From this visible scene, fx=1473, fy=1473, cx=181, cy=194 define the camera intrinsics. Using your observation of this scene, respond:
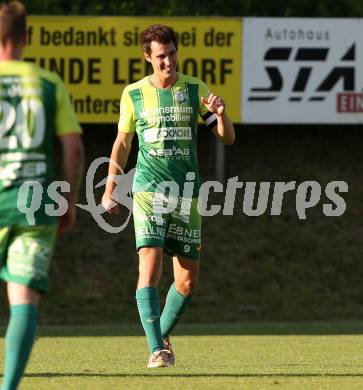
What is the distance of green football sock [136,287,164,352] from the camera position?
30.0 feet

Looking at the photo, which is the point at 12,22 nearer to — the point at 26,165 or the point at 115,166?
the point at 26,165

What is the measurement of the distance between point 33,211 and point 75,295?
518 inches

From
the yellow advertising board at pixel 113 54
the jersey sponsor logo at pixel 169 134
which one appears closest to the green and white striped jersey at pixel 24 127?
the jersey sponsor logo at pixel 169 134

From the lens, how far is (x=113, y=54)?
65.5 ft

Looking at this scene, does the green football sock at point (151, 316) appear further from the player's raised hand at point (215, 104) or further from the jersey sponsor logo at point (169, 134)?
the player's raised hand at point (215, 104)

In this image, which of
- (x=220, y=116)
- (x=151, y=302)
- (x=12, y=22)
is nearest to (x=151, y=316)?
(x=151, y=302)

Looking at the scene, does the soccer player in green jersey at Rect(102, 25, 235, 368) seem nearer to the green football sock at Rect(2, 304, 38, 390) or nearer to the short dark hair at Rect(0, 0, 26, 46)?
the green football sock at Rect(2, 304, 38, 390)

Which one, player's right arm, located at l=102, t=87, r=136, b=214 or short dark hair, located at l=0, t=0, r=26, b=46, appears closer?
short dark hair, located at l=0, t=0, r=26, b=46

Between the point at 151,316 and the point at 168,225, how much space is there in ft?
2.02

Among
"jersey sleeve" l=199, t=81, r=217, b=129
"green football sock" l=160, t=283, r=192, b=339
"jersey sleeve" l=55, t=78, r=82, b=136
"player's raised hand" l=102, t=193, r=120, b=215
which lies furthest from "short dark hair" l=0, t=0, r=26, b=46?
"green football sock" l=160, t=283, r=192, b=339

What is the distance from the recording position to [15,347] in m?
6.39

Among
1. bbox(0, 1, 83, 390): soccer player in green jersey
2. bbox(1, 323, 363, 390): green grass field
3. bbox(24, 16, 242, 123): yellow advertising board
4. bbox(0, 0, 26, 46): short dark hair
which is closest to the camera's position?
bbox(0, 0, 26, 46): short dark hair

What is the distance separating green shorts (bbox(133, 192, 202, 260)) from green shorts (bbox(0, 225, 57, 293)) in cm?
278

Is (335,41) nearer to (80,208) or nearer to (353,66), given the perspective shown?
(353,66)
